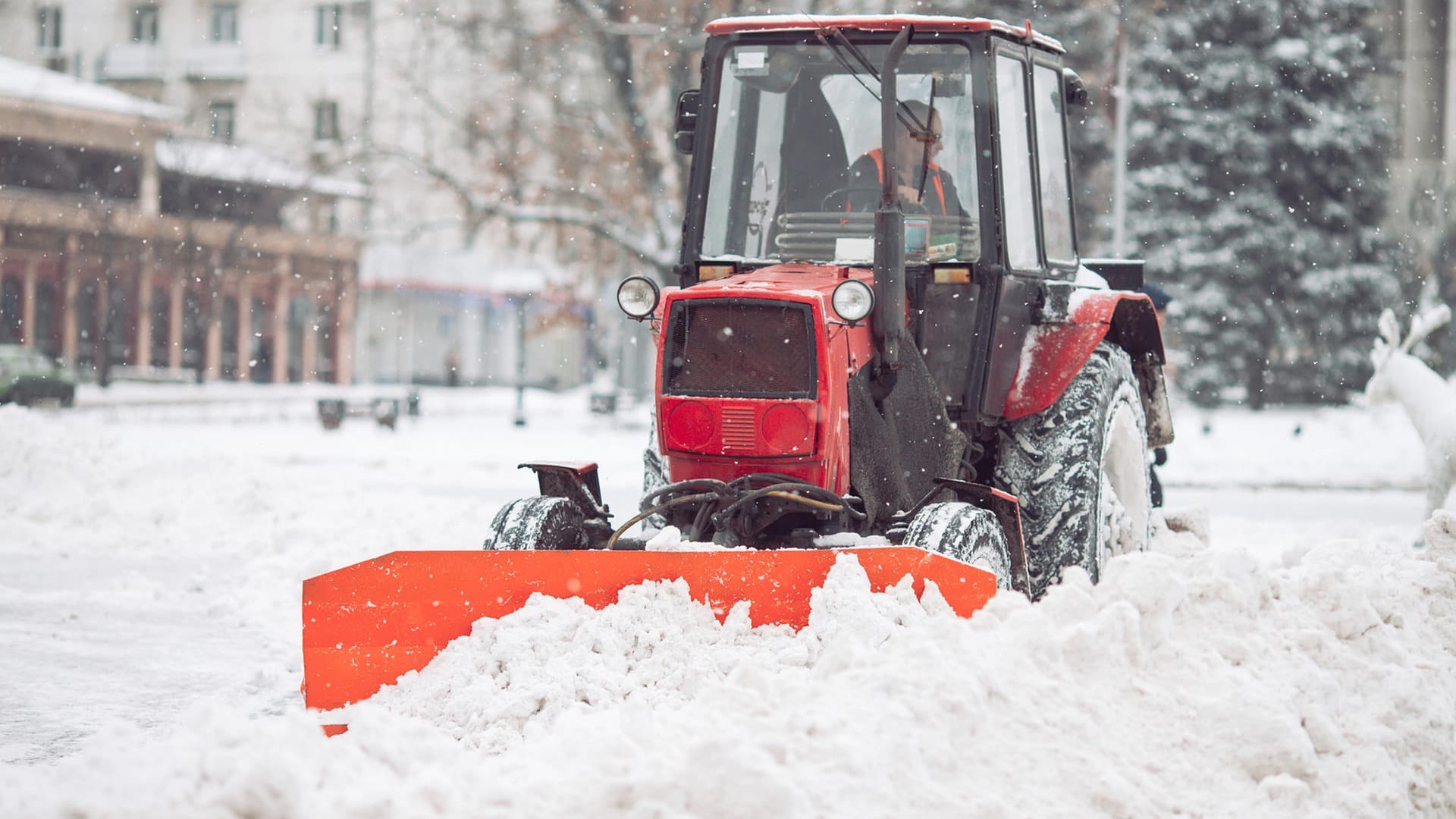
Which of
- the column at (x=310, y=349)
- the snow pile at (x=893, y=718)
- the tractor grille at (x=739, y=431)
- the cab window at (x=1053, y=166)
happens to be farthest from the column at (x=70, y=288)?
the snow pile at (x=893, y=718)

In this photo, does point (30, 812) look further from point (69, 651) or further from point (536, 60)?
point (536, 60)

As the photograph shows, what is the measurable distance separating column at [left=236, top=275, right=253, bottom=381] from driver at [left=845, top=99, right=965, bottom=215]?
124ft

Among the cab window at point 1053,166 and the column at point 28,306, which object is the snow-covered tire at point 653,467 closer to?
the cab window at point 1053,166

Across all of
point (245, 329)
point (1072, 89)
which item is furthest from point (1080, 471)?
point (245, 329)

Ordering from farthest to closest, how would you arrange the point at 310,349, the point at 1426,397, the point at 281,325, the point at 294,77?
the point at 294,77
the point at 310,349
the point at 281,325
the point at 1426,397


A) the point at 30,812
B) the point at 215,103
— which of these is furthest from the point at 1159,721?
the point at 215,103

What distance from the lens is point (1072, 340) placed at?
6480mm

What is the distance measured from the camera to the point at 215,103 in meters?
48.5

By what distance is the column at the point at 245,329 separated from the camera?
42406 mm

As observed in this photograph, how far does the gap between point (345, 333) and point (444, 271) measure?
3.53 m

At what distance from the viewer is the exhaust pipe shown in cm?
531

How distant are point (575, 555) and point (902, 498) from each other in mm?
1500

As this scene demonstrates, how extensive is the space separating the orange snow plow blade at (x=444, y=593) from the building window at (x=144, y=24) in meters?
49.5

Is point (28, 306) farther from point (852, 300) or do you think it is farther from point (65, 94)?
point (852, 300)
